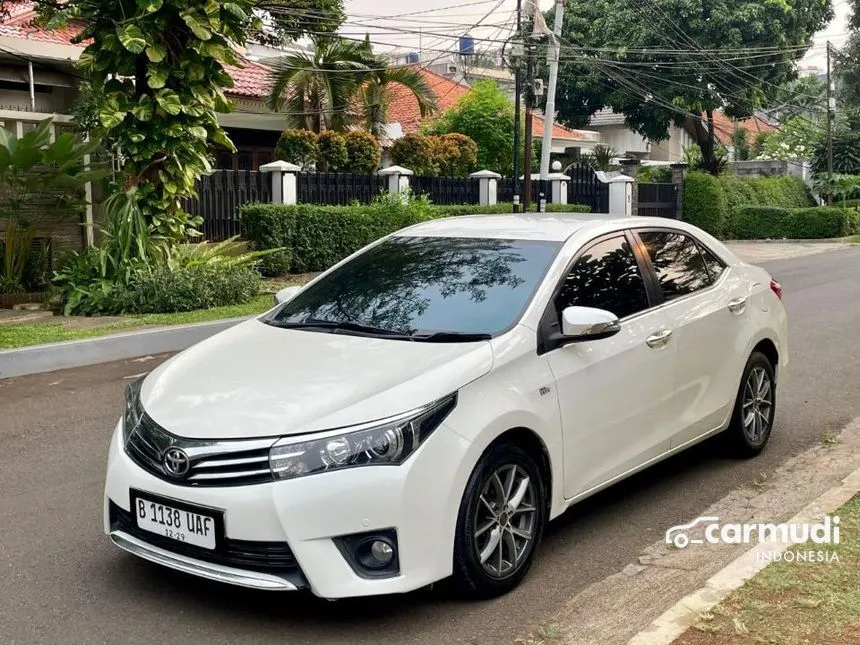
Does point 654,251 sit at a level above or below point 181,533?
above

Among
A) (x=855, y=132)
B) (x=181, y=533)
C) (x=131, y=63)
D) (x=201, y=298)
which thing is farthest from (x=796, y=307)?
(x=855, y=132)

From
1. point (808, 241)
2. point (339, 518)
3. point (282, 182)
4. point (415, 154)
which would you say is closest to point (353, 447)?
point (339, 518)

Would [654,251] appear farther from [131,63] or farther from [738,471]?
[131,63]

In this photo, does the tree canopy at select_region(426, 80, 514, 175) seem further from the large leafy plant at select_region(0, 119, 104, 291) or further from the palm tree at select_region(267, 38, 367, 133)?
the large leafy plant at select_region(0, 119, 104, 291)

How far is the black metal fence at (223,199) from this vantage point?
56.2 feet

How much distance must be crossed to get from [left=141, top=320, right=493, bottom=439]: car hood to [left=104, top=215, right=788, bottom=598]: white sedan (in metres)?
0.01

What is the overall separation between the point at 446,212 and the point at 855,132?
1082 inches

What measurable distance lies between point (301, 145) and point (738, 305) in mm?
16534

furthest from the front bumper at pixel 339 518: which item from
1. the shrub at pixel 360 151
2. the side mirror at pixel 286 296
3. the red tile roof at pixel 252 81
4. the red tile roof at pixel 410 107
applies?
the red tile roof at pixel 410 107

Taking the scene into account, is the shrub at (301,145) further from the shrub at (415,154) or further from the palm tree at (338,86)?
the shrub at (415,154)

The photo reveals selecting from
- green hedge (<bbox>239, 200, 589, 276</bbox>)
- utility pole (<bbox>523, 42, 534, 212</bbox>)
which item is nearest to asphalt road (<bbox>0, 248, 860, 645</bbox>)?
green hedge (<bbox>239, 200, 589, 276</bbox>)

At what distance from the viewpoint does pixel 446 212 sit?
67.1ft

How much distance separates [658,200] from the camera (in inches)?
1180

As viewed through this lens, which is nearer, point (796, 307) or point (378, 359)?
point (378, 359)
